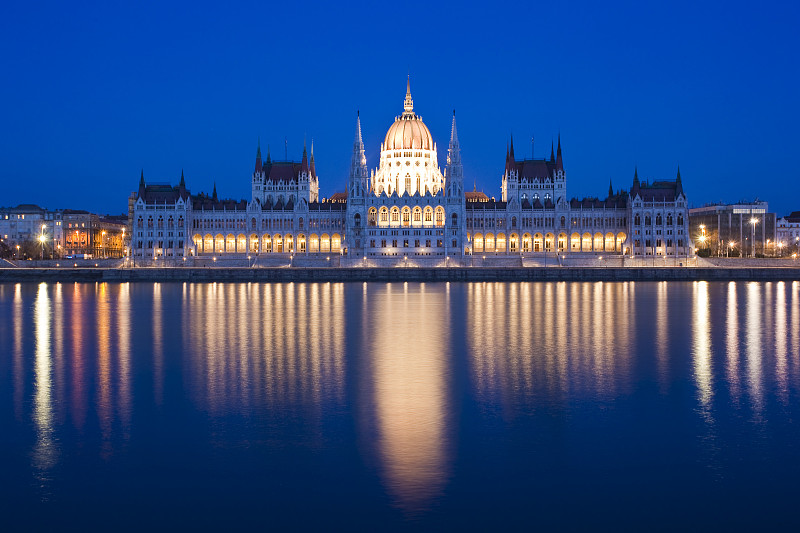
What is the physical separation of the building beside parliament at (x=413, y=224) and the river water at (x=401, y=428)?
6926 centimetres

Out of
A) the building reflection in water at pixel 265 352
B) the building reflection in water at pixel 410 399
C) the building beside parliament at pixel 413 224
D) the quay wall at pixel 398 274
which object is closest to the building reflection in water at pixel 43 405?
the building reflection in water at pixel 265 352

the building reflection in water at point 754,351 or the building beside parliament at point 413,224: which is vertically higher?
the building beside parliament at point 413,224

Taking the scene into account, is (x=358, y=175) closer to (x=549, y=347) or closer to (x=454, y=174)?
(x=454, y=174)

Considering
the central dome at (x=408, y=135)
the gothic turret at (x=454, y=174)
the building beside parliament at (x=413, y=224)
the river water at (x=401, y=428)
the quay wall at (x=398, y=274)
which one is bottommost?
the river water at (x=401, y=428)

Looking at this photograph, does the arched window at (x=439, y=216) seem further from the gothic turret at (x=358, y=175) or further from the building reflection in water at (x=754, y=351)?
the building reflection in water at (x=754, y=351)

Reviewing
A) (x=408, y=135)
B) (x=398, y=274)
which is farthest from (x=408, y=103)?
(x=398, y=274)

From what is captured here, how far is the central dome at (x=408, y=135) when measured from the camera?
120 m

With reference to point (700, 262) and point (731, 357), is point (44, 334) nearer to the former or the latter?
point (731, 357)

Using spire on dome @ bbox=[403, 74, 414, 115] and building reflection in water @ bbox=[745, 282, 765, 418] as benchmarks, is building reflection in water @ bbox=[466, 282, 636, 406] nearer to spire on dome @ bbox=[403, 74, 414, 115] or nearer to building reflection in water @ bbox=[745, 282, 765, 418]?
building reflection in water @ bbox=[745, 282, 765, 418]

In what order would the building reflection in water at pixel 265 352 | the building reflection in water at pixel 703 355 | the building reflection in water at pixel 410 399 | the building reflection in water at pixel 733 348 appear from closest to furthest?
the building reflection in water at pixel 410 399, the building reflection in water at pixel 703 355, the building reflection in water at pixel 265 352, the building reflection in water at pixel 733 348

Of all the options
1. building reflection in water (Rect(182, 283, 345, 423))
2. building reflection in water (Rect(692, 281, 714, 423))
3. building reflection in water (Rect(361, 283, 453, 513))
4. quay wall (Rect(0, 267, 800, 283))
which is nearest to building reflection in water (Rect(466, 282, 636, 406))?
building reflection in water (Rect(361, 283, 453, 513))

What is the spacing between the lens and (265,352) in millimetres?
26453

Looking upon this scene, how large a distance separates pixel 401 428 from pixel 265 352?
11.3 meters

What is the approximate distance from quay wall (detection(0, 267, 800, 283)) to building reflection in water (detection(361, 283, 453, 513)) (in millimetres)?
39428
